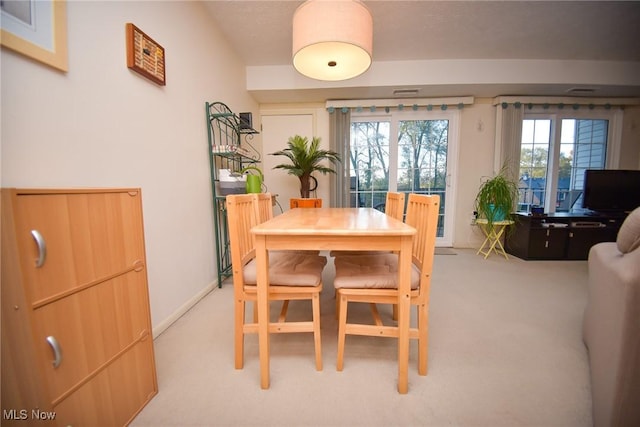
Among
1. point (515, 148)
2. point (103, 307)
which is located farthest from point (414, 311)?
point (515, 148)

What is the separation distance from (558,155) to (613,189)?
0.76m

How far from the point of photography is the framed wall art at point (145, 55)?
135 cm

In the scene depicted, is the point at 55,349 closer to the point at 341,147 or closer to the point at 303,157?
the point at 303,157

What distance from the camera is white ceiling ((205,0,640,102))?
2.15 metres


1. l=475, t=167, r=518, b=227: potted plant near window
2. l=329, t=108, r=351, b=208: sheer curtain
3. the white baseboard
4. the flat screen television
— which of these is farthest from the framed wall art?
the flat screen television

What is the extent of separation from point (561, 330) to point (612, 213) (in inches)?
111

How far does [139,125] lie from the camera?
1446 millimetres

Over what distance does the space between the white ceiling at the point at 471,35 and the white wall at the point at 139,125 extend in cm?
47

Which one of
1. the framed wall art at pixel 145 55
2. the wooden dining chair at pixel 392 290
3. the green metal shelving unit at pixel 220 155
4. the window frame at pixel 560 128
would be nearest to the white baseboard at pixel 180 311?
the green metal shelving unit at pixel 220 155

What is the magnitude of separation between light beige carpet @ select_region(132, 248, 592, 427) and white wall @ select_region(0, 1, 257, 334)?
0.50 metres

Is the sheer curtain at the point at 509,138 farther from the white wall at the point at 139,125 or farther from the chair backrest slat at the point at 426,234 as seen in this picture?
the white wall at the point at 139,125

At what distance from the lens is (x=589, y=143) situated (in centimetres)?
365

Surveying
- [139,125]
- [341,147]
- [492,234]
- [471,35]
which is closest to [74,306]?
[139,125]

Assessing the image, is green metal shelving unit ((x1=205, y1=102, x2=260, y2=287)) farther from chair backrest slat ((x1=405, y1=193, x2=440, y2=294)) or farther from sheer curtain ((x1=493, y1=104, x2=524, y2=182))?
sheer curtain ((x1=493, y1=104, x2=524, y2=182))
